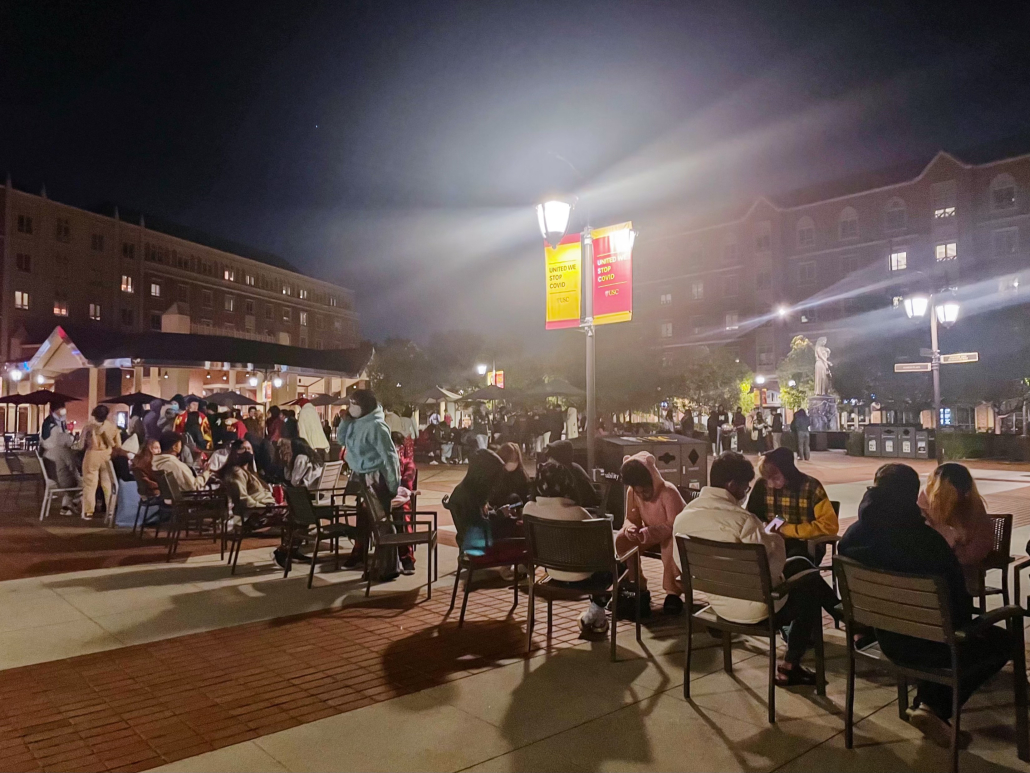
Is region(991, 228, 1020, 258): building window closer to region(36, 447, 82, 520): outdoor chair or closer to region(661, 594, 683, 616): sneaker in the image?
region(661, 594, 683, 616): sneaker

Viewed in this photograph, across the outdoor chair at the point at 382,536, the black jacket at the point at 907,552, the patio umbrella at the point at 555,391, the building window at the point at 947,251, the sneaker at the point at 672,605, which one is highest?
the building window at the point at 947,251

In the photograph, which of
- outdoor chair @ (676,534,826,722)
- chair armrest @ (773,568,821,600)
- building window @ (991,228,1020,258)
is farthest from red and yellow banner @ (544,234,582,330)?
building window @ (991,228,1020,258)

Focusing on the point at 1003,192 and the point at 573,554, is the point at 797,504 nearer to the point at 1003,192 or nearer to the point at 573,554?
the point at 573,554

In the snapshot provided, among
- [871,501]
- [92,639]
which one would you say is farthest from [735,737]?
[92,639]

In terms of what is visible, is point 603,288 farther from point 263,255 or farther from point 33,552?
point 263,255

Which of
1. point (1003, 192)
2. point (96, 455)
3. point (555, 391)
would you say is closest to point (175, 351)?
point (555, 391)

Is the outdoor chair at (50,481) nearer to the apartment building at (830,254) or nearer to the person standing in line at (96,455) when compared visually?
the person standing in line at (96,455)

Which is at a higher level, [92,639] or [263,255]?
[263,255]

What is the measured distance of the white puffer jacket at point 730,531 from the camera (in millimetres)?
4328

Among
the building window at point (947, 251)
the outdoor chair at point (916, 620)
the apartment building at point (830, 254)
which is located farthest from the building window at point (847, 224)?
the outdoor chair at point (916, 620)

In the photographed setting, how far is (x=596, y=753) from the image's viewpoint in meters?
3.57

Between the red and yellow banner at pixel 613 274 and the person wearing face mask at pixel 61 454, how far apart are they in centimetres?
880

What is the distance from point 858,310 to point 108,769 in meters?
57.9

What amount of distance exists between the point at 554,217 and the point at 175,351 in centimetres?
2083
